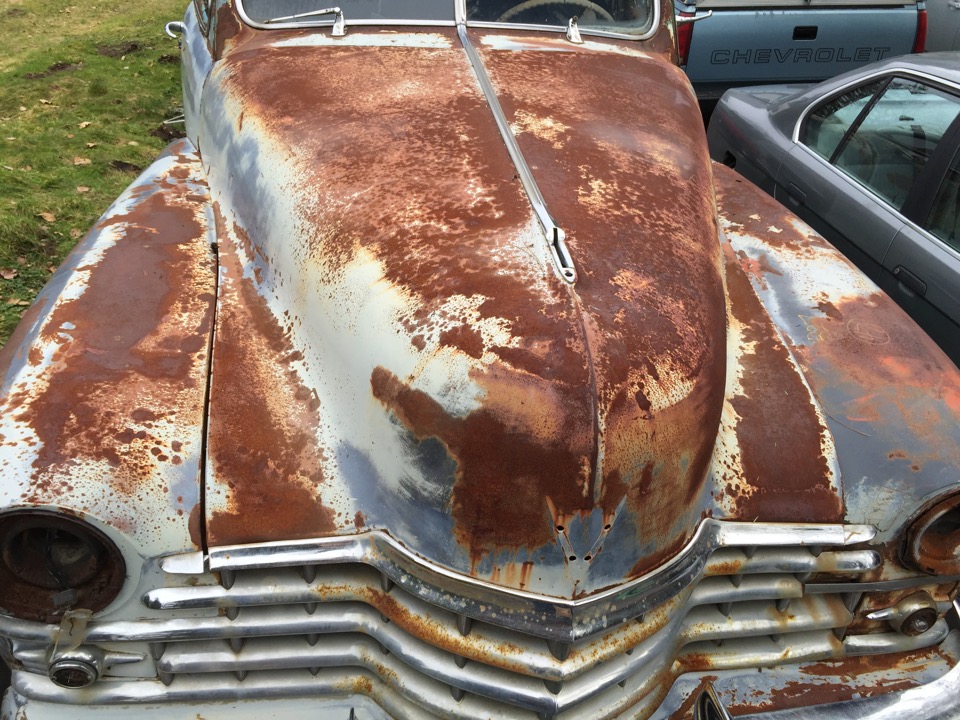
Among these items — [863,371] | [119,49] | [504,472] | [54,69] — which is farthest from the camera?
[119,49]

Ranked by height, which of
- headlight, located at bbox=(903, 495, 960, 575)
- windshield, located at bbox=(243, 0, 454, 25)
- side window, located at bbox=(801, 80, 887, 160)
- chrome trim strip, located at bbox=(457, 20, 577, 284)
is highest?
windshield, located at bbox=(243, 0, 454, 25)

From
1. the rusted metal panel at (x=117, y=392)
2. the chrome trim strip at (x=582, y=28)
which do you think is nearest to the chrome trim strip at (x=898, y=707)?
the rusted metal panel at (x=117, y=392)

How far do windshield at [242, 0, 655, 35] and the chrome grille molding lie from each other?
1.93m

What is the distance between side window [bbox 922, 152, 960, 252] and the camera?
323 cm

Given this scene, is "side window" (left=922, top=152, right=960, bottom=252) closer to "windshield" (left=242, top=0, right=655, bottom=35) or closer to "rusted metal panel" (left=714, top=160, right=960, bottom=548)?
"rusted metal panel" (left=714, top=160, right=960, bottom=548)

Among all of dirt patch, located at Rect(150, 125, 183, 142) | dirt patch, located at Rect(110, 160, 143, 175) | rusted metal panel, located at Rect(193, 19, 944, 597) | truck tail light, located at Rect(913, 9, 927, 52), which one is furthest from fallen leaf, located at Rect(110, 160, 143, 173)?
truck tail light, located at Rect(913, 9, 927, 52)

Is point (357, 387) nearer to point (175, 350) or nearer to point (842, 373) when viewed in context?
point (175, 350)

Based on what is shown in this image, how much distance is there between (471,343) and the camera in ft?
5.55

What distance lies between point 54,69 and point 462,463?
712cm

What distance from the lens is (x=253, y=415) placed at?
191cm

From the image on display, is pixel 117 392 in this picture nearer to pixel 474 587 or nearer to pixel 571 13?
pixel 474 587

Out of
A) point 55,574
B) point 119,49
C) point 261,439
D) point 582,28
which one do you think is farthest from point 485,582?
point 119,49

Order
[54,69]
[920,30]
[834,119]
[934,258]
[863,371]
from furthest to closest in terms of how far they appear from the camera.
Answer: [54,69] → [920,30] → [834,119] → [934,258] → [863,371]

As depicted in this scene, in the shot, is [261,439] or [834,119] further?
[834,119]
